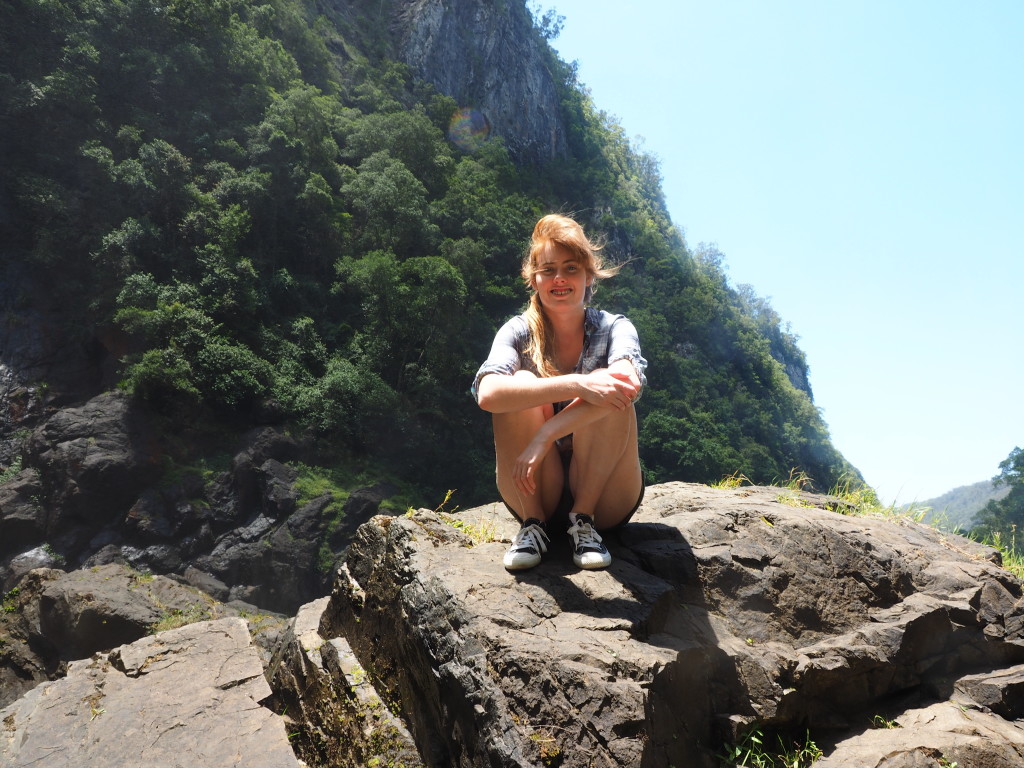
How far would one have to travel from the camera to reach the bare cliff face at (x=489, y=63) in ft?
128

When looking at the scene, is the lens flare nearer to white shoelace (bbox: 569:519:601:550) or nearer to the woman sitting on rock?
the woman sitting on rock

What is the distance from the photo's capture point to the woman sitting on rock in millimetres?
2629

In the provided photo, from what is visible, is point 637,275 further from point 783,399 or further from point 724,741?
point 724,741

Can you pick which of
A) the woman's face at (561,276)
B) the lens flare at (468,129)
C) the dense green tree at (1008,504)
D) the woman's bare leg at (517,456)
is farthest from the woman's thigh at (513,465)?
the lens flare at (468,129)

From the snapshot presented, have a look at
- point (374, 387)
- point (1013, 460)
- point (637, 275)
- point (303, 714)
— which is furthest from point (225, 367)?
point (1013, 460)

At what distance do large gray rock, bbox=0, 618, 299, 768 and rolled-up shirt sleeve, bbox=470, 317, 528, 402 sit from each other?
1896mm

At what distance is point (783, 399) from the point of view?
4000 cm

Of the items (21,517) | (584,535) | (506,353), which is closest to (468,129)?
(21,517)

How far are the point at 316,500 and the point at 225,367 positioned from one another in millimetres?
5255

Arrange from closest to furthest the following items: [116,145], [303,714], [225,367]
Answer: [303,714]
[225,367]
[116,145]

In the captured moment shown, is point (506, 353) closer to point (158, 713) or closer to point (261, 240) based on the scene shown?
point (158, 713)

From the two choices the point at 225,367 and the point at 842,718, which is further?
the point at 225,367

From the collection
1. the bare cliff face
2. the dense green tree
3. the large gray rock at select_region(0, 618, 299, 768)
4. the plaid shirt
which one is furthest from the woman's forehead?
the bare cliff face

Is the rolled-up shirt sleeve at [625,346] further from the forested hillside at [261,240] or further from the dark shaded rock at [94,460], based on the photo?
the dark shaded rock at [94,460]
